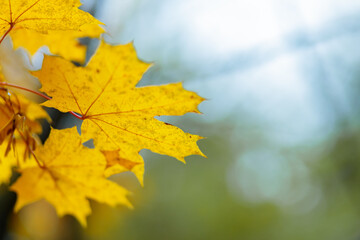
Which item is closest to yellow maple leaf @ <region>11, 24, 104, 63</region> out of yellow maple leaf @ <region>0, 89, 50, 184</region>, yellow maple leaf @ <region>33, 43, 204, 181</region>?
yellow maple leaf @ <region>0, 89, 50, 184</region>

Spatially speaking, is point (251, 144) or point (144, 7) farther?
point (251, 144)

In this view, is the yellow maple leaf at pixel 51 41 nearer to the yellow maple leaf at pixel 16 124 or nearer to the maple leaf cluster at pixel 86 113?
the maple leaf cluster at pixel 86 113

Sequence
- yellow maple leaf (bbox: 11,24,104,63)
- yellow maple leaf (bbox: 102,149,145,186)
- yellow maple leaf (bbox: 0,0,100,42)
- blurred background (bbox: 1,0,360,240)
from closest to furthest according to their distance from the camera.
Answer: yellow maple leaf (bbox: 0,0,100,42), yellow maple leaf (bbox: 102,149,145,186), yellow maple leaf (bbox: 11,24,104,63), blurred background (bbox: 1,0,360,240)

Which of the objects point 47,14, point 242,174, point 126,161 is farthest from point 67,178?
point 242,174

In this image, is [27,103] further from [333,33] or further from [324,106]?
[324,106]

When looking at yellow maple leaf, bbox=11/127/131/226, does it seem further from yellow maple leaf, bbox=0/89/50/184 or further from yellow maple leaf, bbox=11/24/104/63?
yellow maple leaf, bbox=11/24/104/63

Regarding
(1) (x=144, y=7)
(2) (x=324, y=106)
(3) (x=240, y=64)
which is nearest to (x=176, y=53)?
(1) (x=144, y=7)

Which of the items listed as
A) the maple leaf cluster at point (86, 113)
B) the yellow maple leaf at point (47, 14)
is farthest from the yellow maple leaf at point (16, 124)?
the yellow maple leaf at point (47, 14)
